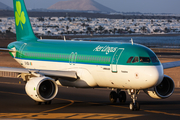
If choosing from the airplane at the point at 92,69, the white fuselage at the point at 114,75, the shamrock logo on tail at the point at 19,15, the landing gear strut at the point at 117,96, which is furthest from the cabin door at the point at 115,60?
the shamrock logo on tail at the point at 19,15

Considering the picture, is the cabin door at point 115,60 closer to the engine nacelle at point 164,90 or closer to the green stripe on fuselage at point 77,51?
the green stripe on fuselage at point 77,51

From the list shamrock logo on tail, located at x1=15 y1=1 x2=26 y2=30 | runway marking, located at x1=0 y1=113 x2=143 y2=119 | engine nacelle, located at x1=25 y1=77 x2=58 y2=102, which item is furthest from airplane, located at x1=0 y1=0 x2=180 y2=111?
shamrock logo on tail, located at x1=15 y1=1 x2=26 y2=30

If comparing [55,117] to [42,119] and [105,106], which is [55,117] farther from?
[105,106]

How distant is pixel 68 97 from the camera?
36.7 meters

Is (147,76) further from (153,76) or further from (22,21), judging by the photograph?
(22,21)

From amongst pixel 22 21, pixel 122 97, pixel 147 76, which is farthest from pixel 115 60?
pixel 22 21

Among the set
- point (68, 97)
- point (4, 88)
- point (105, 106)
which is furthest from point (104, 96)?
point (4, 88)

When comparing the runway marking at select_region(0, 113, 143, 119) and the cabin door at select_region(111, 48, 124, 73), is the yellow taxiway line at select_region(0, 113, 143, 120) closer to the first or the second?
the runway marking at select_region(0, 113, 143, 119)

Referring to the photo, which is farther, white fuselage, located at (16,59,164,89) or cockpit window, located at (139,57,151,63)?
cockpit window, located at (139,57,151,63)

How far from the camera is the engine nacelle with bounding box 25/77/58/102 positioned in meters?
29.0

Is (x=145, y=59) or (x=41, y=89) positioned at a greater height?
(x=145, y=59)

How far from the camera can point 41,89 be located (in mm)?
29859

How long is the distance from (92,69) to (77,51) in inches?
→ 113

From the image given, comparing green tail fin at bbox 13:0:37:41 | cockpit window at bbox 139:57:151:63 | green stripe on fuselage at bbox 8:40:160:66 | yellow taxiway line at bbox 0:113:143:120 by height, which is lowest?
yellow taxiway line at bbox 0:113:143:120
